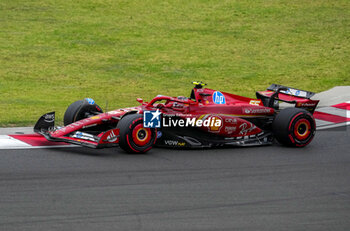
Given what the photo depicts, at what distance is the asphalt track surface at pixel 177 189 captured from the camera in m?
7.59

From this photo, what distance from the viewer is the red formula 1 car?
34.8ft

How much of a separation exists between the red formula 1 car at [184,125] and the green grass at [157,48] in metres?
3.28

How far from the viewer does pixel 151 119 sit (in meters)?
10.6

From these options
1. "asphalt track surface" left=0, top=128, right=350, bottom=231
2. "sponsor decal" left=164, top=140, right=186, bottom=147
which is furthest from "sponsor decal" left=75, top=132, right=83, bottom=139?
"sponsor decal" left=164, top=140, right=186, bottom=147

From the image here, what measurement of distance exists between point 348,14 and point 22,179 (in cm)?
2166

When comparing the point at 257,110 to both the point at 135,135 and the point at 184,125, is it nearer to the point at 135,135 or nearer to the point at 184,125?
the point at 184,125

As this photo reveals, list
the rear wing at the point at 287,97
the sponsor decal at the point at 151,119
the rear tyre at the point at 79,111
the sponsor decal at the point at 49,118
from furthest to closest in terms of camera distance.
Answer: the rear wing at the point at 287,97
the rear tyre at the point at 79,111
the sponsor decal at the point at 49,118
the sponsor decal at the point at 151,119

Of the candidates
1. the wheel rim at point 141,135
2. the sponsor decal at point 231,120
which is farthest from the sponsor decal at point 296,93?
the wheel rim at point 141,135

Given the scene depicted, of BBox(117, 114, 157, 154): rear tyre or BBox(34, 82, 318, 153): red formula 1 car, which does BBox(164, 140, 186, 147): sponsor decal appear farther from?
BBox(117, 114, 157, 154): rear tyre

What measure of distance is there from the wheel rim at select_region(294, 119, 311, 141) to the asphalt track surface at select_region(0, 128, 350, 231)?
0.84 feet

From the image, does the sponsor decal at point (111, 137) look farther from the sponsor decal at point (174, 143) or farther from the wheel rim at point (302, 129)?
the wheel rim at point (302, 129)

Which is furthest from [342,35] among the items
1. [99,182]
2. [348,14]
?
[99,182]

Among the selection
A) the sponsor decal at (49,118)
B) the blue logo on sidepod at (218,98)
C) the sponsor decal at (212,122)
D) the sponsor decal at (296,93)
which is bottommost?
the sponsor decal at (49,118)

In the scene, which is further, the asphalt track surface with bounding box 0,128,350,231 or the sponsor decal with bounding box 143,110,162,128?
the sponsor decal with bounding box 143,110,162,128
